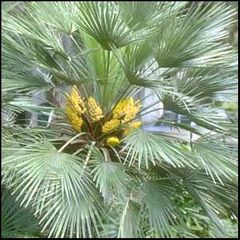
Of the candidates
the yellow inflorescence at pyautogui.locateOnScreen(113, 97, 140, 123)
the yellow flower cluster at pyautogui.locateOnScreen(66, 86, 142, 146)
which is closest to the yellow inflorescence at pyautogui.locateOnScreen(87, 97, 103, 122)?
the yellow flower cluster at pyautogui.locateOnScreen(66, 86, 142, 146)

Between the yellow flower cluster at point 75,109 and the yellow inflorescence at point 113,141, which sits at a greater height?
the yellow flower cluster at point 75,109

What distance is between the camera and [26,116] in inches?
153

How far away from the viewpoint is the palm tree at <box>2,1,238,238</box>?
Answer: 2521 millimetres

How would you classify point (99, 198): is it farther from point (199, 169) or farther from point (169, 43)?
point (169, 43)

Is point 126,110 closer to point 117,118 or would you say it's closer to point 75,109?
point 117,118

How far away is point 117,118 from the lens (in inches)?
120

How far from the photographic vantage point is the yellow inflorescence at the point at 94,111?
3029 mm

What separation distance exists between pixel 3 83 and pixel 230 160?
4.60 ft

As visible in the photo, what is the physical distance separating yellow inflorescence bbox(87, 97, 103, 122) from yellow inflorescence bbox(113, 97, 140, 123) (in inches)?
4.2

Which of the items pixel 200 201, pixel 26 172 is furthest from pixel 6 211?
pixel 200 201

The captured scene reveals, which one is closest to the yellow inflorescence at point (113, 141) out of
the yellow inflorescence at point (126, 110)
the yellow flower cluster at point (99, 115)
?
the yellow flower cluster at point (99, 115)

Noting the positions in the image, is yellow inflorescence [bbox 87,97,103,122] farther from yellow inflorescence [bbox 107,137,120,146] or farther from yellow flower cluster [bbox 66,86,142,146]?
yellow inflorescence [bbox 107,137,120,146]

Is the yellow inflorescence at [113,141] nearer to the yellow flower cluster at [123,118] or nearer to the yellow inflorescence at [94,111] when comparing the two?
the yellow flower cluster at [123,118]

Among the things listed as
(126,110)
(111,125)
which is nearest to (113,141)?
(111,125)
